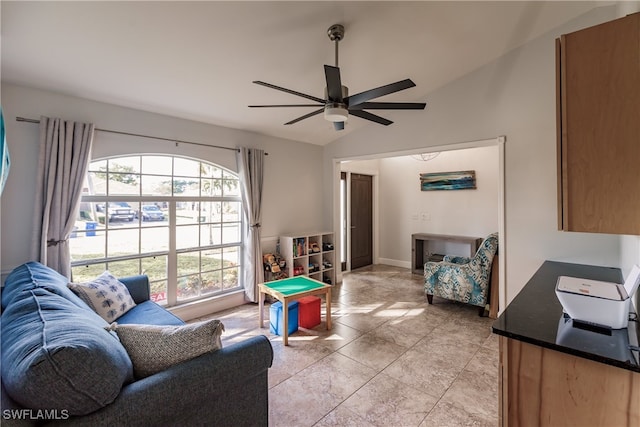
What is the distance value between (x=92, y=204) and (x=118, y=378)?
8.49ft

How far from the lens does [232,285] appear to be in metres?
4.14

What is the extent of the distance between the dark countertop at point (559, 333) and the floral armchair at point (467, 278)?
1.74 m

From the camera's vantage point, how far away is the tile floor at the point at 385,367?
1.98 metres

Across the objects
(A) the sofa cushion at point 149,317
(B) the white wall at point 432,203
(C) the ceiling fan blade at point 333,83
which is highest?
(C) the ceiling fan blade at point 333,83

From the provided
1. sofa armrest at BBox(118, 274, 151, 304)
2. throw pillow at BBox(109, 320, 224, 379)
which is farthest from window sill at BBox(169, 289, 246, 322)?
throw pillow at BBox(109, 320, 224, 379)

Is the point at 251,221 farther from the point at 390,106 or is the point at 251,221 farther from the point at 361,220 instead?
the point at 361,220

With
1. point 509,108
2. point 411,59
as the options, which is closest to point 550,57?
point 509,108

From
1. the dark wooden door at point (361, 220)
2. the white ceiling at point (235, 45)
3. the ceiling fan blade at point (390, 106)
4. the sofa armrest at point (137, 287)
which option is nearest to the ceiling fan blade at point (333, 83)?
the ceiling fan blade at point (390, 106)

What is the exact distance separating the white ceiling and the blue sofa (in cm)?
182

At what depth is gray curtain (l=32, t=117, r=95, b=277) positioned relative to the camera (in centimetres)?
256

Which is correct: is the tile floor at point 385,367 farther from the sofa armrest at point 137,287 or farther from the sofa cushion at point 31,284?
the sofa cushion at point 31,284

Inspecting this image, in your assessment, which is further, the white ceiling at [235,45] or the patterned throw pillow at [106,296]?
the patterned throw pillow at [106,296]

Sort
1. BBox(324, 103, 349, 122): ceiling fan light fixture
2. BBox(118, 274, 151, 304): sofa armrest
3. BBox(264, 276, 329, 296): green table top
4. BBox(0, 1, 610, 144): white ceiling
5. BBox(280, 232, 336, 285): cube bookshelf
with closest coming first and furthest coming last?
BBox(0, 1, 610, 144): white ceiling, BBox(324, 103, 349, 122): ceiling fan light fixture, BBox(118, 274, 151, 304): sofa armrest, BBox(264, 276, 329, 296): green table top, BBox(280, 232, 336, 285): cube bookshelf

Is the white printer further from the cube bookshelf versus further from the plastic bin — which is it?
the cube bookshelf
